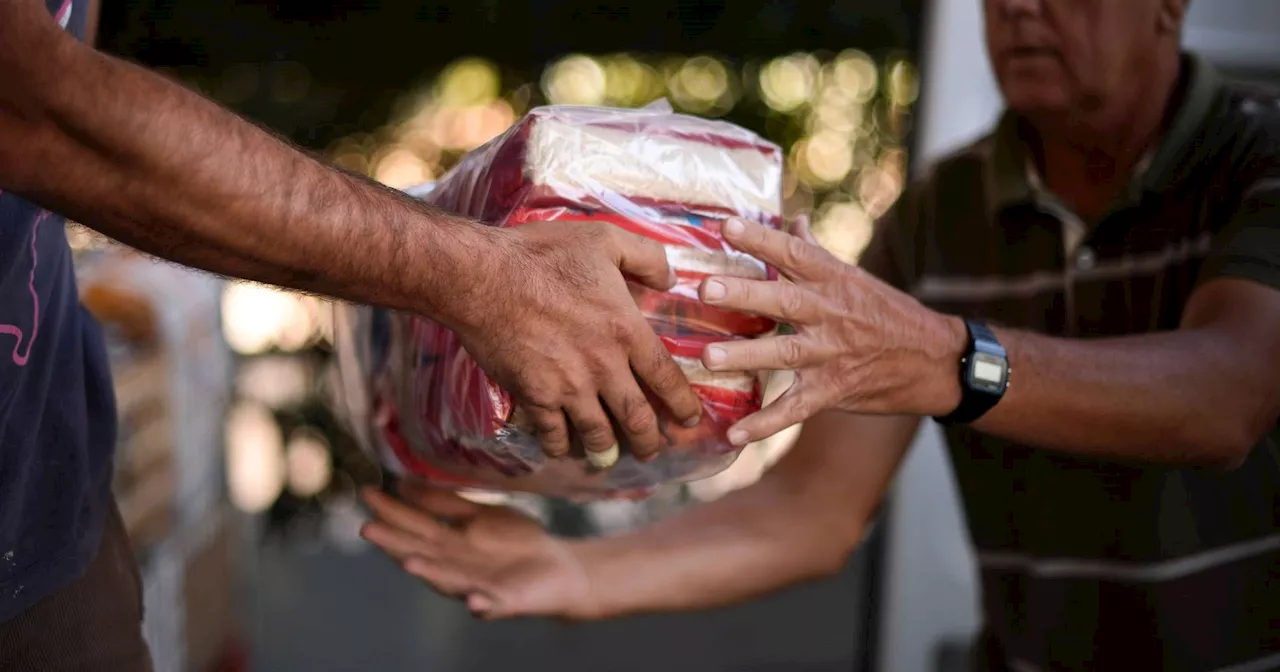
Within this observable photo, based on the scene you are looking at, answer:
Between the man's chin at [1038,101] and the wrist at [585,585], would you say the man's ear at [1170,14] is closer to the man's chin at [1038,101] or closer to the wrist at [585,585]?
the man's chin at [1038,101]

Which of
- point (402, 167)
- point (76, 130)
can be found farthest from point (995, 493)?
point (402, 167)

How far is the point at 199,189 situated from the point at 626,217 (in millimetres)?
415

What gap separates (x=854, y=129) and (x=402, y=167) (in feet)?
6.70

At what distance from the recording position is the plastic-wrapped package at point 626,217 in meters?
1.06

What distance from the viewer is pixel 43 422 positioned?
118 cm

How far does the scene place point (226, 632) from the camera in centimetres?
311

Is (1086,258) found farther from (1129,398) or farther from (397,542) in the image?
(397,542)

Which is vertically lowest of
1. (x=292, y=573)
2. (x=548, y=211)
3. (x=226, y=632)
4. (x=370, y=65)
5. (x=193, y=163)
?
(x=292, y=573)

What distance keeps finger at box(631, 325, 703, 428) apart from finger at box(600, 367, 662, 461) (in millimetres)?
15

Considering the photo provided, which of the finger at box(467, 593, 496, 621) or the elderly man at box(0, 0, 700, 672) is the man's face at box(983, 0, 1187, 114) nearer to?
the elderly man at box(0, 0, 700, 672)

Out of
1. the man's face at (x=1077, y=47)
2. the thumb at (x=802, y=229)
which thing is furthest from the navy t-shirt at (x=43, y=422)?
the man's face at (x=1077, y=47)

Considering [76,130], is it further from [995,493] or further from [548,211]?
[995,493]

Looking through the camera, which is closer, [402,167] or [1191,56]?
[1191,56]

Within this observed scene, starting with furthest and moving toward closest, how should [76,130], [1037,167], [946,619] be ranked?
[946,619], [1037,167], [76,130]
